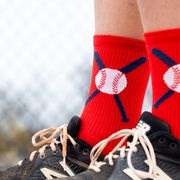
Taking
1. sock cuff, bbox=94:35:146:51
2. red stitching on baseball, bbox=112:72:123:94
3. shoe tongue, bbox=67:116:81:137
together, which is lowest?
shoe tongue, bbox=67:116:81:137

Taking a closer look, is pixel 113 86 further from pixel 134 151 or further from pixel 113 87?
pixel 134 151

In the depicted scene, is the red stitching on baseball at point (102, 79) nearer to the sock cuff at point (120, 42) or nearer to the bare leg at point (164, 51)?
the sock cuff at point (120, 42)

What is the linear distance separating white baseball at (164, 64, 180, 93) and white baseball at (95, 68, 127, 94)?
0.19m

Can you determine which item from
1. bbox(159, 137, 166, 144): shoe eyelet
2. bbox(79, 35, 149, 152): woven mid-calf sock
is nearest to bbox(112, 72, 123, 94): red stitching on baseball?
bbox(79, 35, 149, 152): woven mid-calf sock

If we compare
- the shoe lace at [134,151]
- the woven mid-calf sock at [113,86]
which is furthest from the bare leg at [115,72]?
the shoe lace at [134,151]

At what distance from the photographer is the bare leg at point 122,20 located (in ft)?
3.59

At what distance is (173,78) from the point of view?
891mm

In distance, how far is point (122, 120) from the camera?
1.09 m

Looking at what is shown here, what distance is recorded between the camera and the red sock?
34.7 inches

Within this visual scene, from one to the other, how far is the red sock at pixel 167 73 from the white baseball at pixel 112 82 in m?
0.17

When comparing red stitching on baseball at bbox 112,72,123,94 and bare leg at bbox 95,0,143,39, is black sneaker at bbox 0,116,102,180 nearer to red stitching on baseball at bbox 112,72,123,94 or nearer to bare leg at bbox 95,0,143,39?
red stitching on baseball at bbox 112,72,123,94

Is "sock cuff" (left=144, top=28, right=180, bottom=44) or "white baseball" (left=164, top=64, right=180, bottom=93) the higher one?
"sock cuff" (left=144, top=28, right=180, bottom=44)

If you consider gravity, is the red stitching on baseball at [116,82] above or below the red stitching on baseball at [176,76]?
below

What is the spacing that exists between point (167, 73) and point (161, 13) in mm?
104
